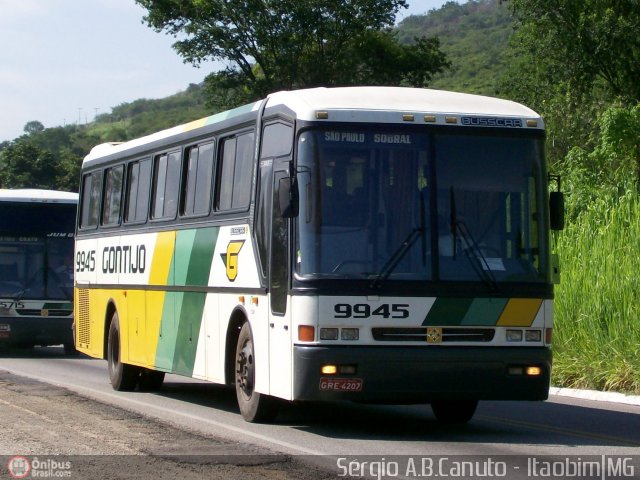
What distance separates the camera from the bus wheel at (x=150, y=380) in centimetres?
1839

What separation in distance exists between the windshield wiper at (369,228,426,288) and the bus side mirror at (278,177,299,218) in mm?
907

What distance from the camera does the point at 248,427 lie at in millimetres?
12984

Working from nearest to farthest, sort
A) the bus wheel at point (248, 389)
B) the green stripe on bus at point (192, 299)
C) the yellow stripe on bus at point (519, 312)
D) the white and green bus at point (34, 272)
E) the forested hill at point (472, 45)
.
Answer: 1. the yellow stripe on bus at point (519, 312)
2. the bus wheel at point (248, 389)
3. the green stripe on bus at point (192, 299)
4. the white and green bus at point (34, 272)
5. the forested hill at point (472, 45)

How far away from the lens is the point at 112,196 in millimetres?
19484

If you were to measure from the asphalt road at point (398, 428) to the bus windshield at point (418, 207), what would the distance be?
4.82ft

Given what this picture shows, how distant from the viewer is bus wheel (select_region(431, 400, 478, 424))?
13883mm

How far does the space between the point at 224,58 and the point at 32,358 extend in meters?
28.3

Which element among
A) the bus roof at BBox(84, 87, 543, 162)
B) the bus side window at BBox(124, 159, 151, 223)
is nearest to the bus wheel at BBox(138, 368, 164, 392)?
the bus side window at BBox(124, 159, 151, 223)

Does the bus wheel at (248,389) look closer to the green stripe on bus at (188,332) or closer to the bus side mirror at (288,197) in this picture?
the green stripe on bus at (188,332)

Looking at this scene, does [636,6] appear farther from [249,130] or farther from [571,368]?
[249,130]

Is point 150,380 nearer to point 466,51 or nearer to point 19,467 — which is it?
point 19,467

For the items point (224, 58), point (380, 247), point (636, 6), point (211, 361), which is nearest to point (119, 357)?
point (211, 361)

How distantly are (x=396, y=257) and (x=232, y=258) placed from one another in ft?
7.83

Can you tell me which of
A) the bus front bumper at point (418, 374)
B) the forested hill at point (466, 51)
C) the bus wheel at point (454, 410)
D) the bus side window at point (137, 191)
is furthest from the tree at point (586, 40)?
the bus front bumper at point (418, 374)
